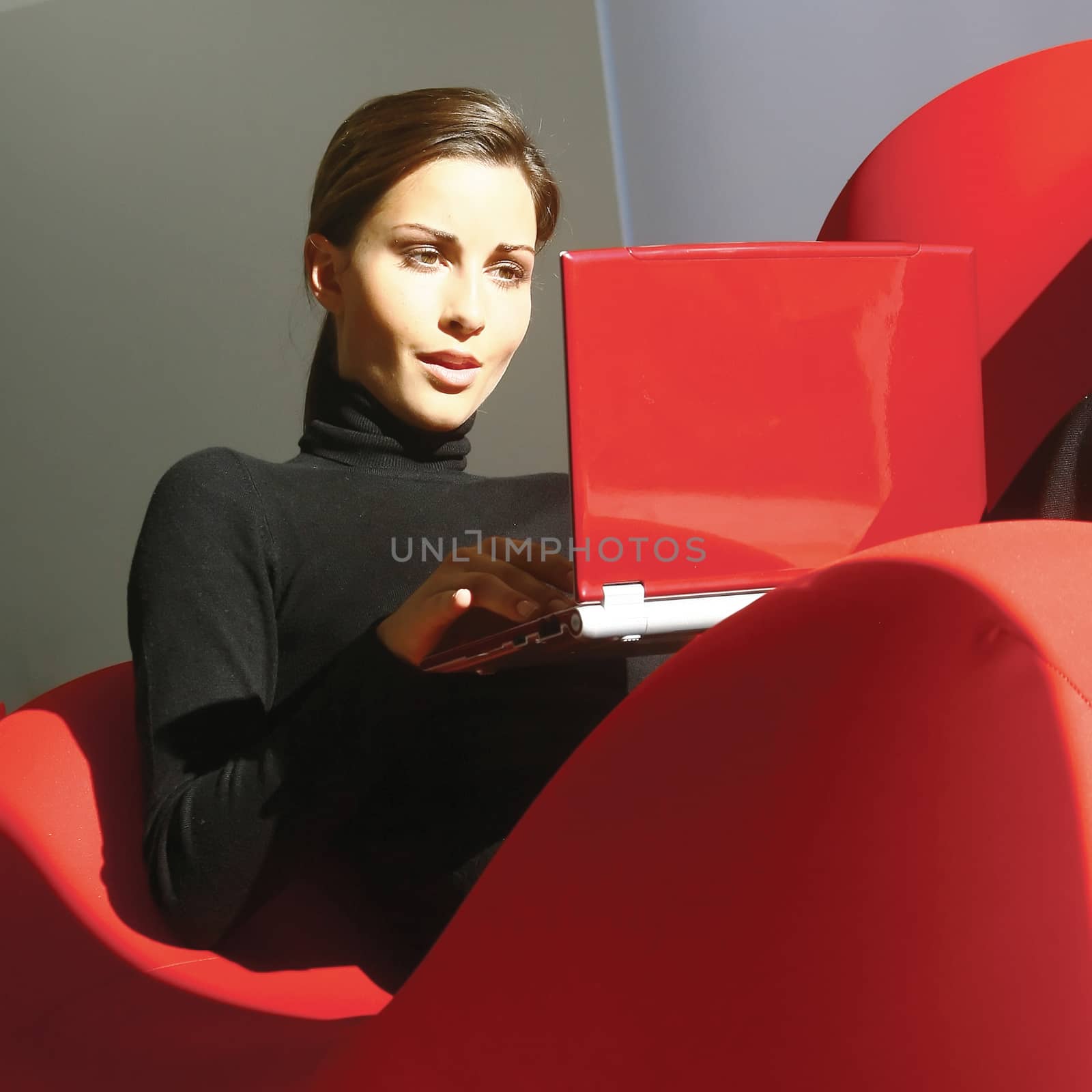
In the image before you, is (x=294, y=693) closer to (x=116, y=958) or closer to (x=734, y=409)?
(x=116, y=958)

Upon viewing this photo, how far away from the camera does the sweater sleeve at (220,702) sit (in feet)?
2.37

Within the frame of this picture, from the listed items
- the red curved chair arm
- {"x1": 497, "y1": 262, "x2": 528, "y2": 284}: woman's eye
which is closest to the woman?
{"x1": 497, "y1": 262, "x2": 528, "y2": 284}: woman's eye

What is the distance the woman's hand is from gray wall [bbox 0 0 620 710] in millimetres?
1461

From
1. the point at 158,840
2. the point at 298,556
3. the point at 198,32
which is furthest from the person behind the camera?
the point at 198,32

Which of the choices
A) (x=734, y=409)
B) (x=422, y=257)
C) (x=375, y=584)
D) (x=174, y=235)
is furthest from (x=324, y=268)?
(x=174, y=235)

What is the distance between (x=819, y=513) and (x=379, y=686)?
272 millimetres

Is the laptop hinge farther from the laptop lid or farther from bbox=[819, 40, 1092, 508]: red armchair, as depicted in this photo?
bbox=[819, 40, 1092, 508]: red armchair

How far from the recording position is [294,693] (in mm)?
904

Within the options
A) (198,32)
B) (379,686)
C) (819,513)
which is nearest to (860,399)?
(819,513)

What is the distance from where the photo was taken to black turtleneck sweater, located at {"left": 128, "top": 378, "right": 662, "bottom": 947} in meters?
0.72

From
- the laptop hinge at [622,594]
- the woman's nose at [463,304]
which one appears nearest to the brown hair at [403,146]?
the woman's nose at [463,304]

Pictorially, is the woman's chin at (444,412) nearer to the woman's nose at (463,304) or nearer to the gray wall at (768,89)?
the woman's nose at (463,304)

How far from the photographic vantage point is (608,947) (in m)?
0.45

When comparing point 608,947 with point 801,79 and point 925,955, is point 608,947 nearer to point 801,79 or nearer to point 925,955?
point 925,955
